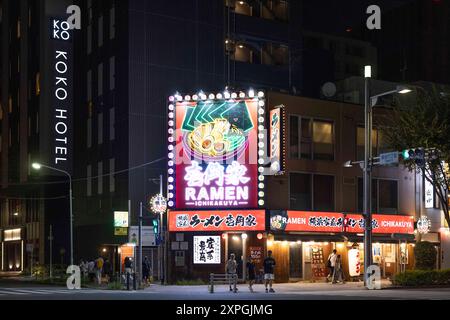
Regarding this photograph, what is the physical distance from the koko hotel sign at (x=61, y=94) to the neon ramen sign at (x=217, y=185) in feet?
82.6

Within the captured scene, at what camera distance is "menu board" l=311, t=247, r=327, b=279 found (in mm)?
46656

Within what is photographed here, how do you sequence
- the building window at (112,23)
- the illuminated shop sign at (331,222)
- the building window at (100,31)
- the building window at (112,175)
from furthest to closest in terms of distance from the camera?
the building window at (100,31), the building window at (112,23), the building window at (112,175), the illuminated shop sign at (331,222)

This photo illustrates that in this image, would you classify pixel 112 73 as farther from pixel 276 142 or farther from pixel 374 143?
pixel 374 143

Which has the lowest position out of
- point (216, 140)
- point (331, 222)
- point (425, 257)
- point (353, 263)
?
point (353, 263)

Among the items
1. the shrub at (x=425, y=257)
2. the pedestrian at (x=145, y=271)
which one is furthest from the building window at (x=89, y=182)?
the shrub at (x=425, y=257)

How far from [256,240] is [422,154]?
48.5 ft

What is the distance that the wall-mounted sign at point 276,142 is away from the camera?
43312 mm

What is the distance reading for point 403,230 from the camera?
5025 centimetres

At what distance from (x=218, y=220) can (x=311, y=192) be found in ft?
22.6

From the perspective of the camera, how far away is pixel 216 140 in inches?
1767

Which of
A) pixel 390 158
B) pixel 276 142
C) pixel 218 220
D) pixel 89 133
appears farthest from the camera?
pixel 89 133

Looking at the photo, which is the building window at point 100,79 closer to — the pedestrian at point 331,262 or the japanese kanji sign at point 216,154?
the japanese kanji sign at point 216,154

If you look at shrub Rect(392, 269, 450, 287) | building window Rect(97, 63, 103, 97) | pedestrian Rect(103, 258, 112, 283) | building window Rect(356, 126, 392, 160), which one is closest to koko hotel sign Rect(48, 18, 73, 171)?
building window Rect(97, 63, 103, 97)

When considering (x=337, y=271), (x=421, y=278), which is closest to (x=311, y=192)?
(x=337, y=271)
